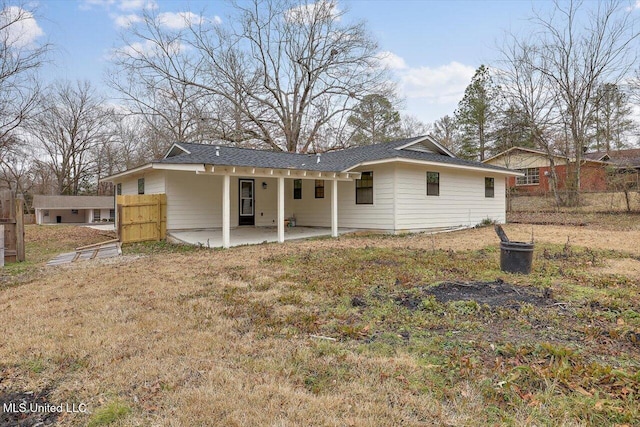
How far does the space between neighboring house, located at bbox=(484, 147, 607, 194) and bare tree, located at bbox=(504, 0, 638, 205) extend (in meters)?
2.95

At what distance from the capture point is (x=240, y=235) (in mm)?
11992

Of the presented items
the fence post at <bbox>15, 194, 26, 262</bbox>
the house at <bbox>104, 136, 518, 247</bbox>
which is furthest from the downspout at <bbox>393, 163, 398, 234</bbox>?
the fence post at <bbox>15, 194, 26, 262</bbox>

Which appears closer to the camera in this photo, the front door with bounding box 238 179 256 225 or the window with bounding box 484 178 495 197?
the front door with bounding box 238 179 256 225

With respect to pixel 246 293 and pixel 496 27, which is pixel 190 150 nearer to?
pixel 246 293

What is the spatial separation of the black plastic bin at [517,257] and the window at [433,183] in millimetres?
7297

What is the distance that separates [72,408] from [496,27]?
82.6ft

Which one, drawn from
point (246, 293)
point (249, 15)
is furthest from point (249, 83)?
point (246, 293)

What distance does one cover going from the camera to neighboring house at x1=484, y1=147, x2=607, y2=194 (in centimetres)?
2380

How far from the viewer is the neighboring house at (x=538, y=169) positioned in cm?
2380

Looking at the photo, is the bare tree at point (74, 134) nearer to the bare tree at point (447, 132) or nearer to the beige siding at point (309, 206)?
the beige siding at point (309, 206)

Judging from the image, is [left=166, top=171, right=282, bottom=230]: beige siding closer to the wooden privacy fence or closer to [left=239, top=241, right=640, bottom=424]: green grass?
the wooden privacy fence

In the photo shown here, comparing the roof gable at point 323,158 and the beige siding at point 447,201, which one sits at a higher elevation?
the roof gable at point 323,158

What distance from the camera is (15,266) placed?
793 centimetres

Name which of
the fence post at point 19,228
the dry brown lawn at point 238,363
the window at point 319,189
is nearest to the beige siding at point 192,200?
the window at point 319,189
